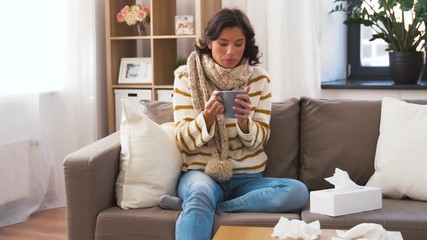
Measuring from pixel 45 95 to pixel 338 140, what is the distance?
1.93m

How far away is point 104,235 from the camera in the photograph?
2.48 m

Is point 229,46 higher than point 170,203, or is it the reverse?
point 229,46

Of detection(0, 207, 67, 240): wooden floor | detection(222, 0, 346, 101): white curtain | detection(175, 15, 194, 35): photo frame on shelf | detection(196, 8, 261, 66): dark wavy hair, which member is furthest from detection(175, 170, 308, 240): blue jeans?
detection(175, 15, 194, 35): photo frame on shelf

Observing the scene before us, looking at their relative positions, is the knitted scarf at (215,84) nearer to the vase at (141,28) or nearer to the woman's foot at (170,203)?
the woman's foot at (170,203)

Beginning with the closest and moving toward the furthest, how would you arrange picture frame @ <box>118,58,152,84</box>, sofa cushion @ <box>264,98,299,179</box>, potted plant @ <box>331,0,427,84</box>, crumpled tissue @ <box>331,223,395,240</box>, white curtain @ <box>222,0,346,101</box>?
1. crumpled tissue @ <box>331,223,395,240</box>
2. sofa cushion @ <box>264,98,299,179</box>
3. potted plant @ <box>331,0,427,84</box>
4. white curtain @ <box>222,0,346,101</box>
5. picture frame @ <box>118,58,152,84</box>

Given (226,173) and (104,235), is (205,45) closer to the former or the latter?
(226,173)

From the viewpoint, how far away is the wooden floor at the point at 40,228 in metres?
3.50

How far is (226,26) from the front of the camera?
106 inches

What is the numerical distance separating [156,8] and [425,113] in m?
1.98

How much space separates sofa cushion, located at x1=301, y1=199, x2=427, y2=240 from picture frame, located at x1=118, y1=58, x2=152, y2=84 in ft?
6.70

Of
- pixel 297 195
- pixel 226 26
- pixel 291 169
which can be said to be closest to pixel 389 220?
pixel 297 195

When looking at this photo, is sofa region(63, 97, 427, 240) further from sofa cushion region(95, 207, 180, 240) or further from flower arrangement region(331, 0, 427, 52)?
flower arrangement region(331, 0, 427, 52)

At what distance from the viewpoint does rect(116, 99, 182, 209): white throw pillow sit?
254 centimetres

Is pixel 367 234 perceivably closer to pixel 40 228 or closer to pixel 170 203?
pixel 170 203
